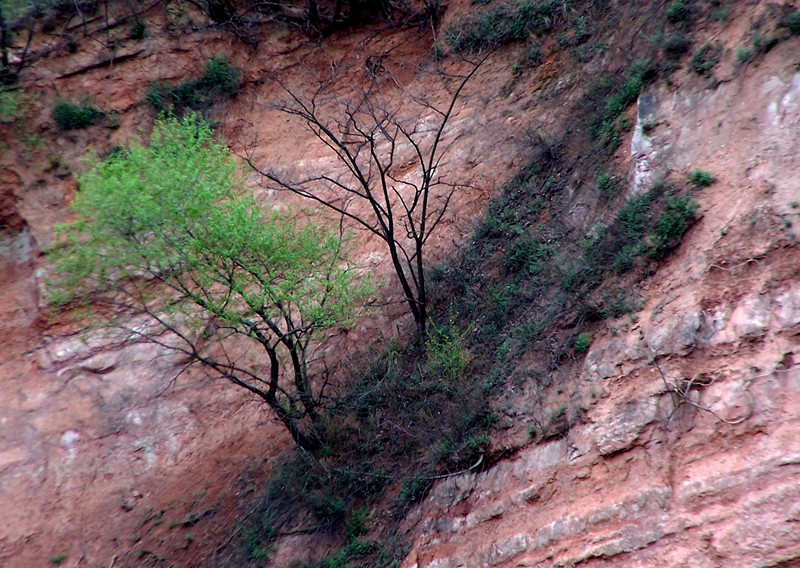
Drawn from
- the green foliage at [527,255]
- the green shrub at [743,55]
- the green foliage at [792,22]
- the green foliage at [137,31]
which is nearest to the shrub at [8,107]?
the green foliage at [137,31]

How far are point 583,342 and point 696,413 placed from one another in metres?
1.77

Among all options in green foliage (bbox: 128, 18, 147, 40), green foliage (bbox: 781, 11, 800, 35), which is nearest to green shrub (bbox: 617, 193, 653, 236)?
green foliage (bbox: 781, 11, 800, 35)

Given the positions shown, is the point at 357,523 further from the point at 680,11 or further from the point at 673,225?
the point at 680,11

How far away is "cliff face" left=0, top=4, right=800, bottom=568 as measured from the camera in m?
6.28

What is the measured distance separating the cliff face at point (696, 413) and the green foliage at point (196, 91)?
957 centimetres

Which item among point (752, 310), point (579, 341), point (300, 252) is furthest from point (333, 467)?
point (752, 310)

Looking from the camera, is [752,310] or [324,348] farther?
[324,348]

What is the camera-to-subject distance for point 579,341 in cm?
812

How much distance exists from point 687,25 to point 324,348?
7.74 m

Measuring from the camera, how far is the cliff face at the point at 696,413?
593 cm

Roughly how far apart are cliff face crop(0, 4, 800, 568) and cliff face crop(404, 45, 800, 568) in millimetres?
21

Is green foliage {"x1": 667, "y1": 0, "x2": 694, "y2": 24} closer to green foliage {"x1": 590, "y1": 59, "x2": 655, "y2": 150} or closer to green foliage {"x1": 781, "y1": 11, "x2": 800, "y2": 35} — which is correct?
green foliage {"x1": 590, "y1": 59, "x2": 655, "y2": 150}

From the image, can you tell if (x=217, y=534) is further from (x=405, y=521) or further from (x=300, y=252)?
(x=300, y=252)

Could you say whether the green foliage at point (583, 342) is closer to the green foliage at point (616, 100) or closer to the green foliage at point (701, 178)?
the green foliage at point (701, 178)
